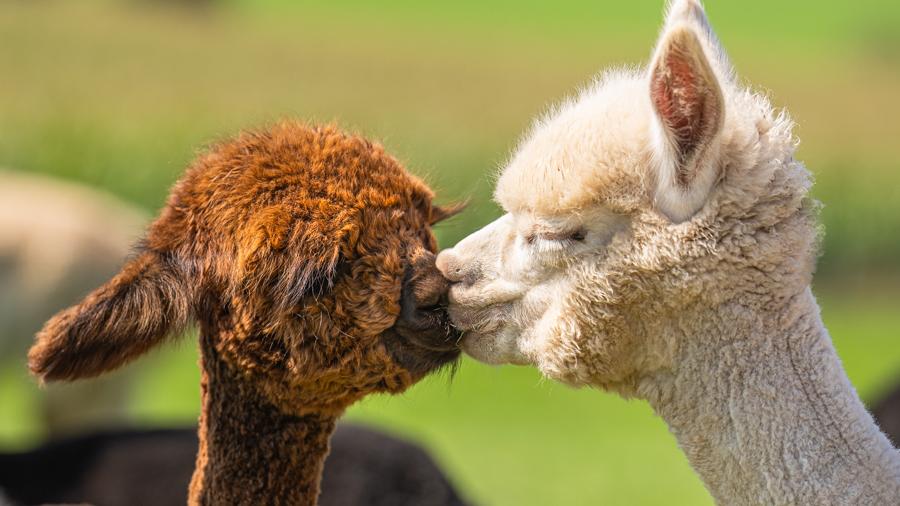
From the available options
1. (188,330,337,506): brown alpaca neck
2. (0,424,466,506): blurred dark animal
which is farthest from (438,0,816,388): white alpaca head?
(0,424,466,506): blurred dark animal

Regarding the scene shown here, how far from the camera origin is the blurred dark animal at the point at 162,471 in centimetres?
412

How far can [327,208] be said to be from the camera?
2.77 m

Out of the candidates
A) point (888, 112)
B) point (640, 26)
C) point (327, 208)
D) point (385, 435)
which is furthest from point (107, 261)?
point (640, 26)

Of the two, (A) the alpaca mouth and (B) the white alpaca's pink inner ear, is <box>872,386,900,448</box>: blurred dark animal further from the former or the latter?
(B) the white alpaca's pink inner ear

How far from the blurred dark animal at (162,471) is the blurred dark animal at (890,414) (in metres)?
2.05

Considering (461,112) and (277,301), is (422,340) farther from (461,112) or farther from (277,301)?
(461,112)

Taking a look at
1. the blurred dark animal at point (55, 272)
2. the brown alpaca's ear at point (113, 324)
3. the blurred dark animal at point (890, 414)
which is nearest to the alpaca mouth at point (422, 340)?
the brown alpaca's ear at point (113, 324)

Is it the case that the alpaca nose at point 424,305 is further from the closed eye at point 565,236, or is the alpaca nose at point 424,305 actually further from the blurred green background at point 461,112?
the blurred green background at point 461,112

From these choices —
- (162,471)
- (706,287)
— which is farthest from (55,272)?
(706,287)

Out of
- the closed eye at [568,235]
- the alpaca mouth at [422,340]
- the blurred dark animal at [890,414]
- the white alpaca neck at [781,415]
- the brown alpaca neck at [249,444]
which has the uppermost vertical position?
the blurred dark animal at [890,414]

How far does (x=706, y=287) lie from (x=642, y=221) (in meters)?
0.19

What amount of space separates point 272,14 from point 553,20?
5491 millimetres

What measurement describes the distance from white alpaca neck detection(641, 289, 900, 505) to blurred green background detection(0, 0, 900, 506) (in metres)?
1.12

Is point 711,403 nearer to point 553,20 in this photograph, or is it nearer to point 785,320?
point 785,320
